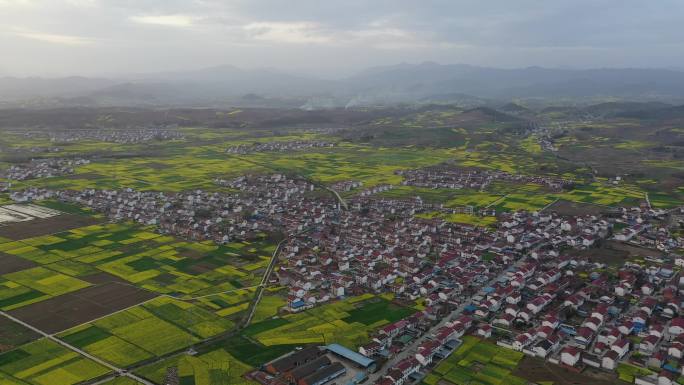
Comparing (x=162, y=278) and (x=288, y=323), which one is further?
(x=162, y=278)

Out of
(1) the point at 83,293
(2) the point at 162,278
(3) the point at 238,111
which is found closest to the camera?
(1) the point at 83,293

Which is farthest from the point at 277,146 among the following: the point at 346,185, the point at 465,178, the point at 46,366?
the point at 46,366

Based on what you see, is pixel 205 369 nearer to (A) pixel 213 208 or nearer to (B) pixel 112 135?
(A) pixel 213 208

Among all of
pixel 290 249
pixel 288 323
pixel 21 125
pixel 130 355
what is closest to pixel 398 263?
pixel 290 249

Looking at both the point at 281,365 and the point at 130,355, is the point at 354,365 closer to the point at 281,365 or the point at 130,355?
the point at 281,365

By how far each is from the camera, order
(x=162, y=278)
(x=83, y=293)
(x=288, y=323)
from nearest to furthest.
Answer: (x=288, y=323) → (x=83, y=293) → (x=162, y=278)

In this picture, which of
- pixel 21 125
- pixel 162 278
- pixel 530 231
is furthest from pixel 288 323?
pixel 21 125
